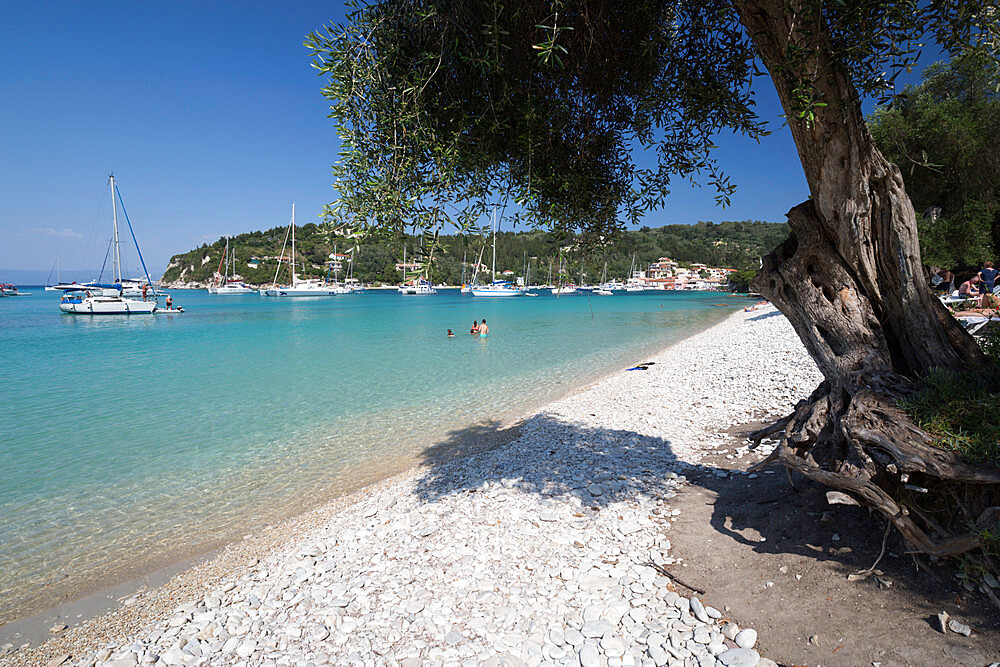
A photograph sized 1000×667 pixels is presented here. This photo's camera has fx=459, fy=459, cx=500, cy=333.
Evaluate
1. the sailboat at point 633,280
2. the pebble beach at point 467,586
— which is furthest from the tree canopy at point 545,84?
the pebble beach at point 467,586

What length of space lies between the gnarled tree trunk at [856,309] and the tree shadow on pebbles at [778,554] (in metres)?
0.46

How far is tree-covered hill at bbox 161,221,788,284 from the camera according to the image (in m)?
4.74

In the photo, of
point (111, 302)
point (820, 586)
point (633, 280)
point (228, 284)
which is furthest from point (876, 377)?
point (228, 284)

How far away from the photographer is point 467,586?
4.40 meters

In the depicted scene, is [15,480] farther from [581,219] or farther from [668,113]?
[668,113]

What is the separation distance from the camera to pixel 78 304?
56.3 m

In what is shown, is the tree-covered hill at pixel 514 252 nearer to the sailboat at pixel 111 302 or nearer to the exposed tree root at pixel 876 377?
the exposed tree root at pixel 876 377

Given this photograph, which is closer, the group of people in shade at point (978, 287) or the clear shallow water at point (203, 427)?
the clear shallow water at point (203, 427)

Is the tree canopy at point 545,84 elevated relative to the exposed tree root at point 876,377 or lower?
elevated

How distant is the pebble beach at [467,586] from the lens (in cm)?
363

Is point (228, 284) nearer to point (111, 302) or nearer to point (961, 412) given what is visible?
point (111, 302)


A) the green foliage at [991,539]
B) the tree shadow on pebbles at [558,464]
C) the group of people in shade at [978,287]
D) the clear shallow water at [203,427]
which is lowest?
the clear shallow water at [203,427]

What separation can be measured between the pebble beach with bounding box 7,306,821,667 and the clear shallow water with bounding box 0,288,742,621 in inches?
65.0

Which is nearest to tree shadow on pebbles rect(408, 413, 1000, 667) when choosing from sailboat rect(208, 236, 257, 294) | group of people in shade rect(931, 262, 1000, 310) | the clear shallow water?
the clear shallow water
